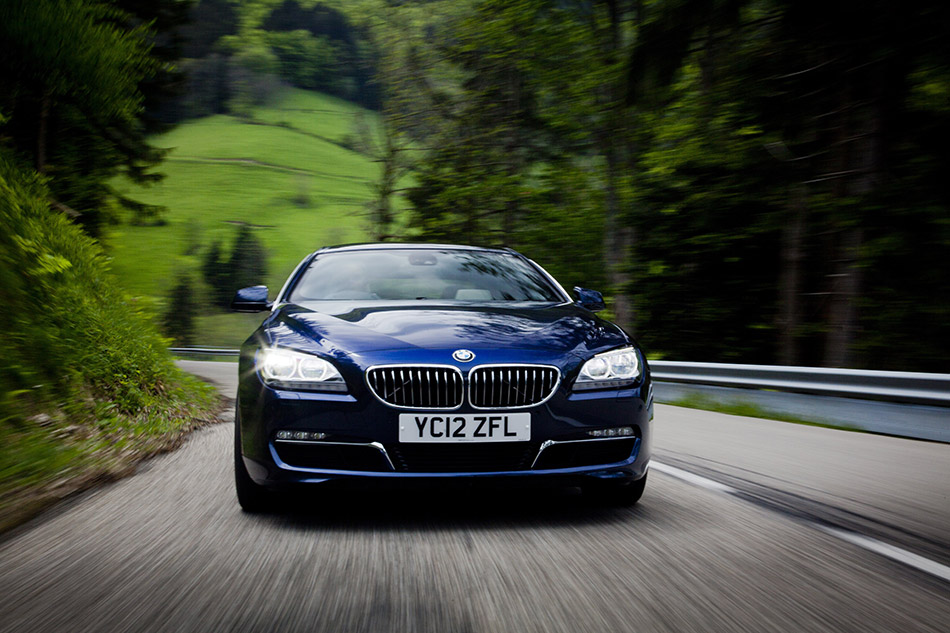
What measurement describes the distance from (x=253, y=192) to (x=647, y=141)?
51741 millimetres

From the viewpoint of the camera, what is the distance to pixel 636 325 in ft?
61.3

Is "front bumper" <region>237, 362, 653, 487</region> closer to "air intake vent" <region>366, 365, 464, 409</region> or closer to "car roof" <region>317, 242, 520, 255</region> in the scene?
"air intake vent" <region>366, 365, 464, 409</region>

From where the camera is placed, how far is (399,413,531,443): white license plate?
13.0 feet

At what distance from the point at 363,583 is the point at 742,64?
9.67m

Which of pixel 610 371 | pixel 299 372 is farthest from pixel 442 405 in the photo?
pixel 610 371

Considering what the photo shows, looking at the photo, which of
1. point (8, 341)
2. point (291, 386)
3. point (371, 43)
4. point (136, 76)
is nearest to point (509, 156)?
point (371, 43)

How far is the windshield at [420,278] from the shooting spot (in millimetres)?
5488

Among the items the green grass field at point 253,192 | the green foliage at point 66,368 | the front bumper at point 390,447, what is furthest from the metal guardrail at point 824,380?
the green grass field at point 253,192

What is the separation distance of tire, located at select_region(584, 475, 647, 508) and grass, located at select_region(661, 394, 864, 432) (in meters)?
4.50

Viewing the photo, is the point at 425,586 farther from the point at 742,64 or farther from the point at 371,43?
the point at 371,43

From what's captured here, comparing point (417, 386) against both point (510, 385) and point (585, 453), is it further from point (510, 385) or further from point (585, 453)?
point (585, 453)

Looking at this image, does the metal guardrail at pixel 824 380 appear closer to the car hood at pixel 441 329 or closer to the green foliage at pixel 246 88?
the car hood at pixel 441 329

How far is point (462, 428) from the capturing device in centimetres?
398

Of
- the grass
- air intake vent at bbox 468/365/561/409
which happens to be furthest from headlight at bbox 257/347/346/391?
the grass
